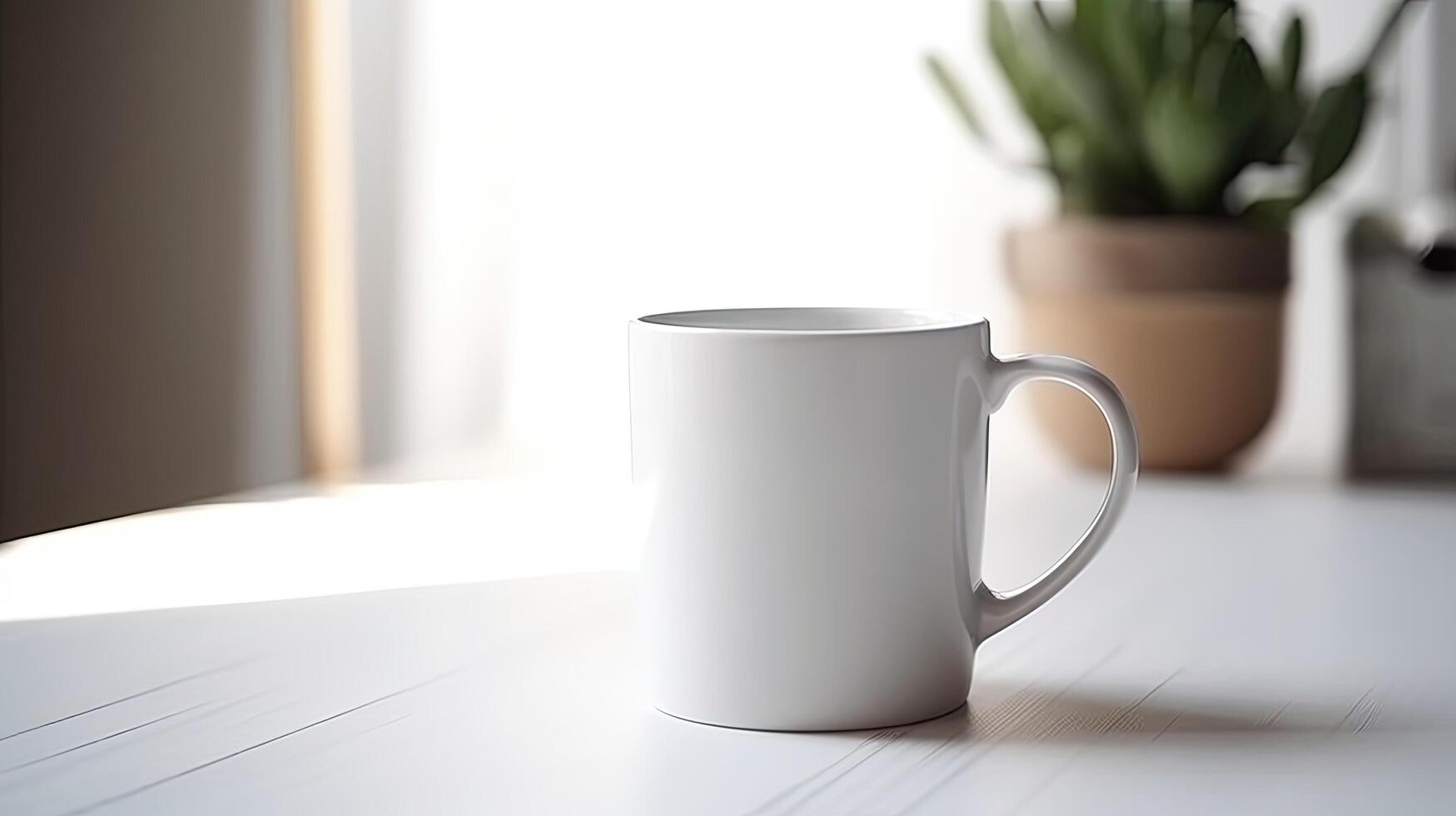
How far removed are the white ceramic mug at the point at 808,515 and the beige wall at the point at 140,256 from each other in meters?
1.28

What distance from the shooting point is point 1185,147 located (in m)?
0.94

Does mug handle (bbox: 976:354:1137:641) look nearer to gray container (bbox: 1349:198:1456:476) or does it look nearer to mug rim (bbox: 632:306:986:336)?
mug rim (bbox: 632:306:986:336)

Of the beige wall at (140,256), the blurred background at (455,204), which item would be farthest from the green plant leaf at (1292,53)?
the beige wall at (140,256)

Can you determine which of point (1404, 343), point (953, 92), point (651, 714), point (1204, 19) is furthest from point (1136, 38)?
point (651, 714)

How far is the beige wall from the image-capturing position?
156 cm

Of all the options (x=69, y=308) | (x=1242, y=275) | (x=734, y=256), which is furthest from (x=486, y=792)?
(x=69, y=308)

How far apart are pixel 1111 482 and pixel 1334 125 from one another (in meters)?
0.56

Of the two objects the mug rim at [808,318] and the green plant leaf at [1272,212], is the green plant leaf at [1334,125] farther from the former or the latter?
the mug rim at [808,318]

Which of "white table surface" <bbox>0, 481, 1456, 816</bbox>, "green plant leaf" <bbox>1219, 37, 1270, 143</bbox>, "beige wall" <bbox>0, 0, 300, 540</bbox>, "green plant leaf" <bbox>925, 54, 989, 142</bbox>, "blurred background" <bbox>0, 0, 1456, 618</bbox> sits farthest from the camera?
"beige wall" <bbox>0, 0, 300, 540</bbox>

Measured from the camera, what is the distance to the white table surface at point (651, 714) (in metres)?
0.42

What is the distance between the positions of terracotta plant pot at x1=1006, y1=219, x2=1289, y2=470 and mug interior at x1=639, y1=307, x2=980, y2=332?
50 centimetres

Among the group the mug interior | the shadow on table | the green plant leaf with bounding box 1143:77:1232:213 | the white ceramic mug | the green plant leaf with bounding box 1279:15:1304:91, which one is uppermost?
the green plant leaf with bounding box 1279:15:1304:91

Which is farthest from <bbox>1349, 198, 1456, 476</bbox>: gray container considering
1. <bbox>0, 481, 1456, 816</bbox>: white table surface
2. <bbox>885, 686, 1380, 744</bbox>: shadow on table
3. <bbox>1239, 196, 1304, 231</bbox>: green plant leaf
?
<bbox>885, 686, 1380, 744</bbox>: shadow on table

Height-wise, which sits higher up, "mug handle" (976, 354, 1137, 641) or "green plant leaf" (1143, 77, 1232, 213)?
"green plant leaf" (1143, 77, 1232, 213)
